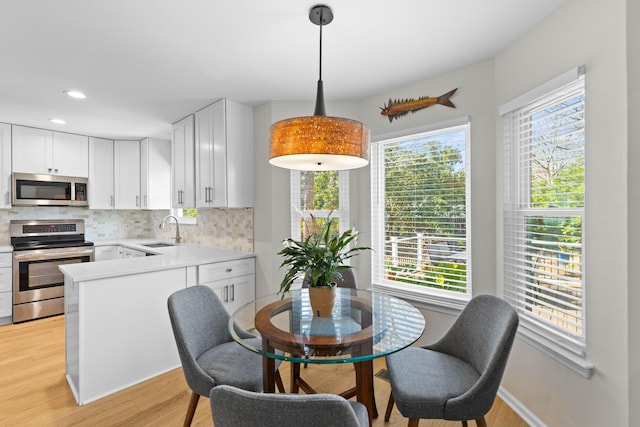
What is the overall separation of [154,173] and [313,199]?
2.85 metres

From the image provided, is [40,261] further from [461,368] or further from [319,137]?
[461,368]

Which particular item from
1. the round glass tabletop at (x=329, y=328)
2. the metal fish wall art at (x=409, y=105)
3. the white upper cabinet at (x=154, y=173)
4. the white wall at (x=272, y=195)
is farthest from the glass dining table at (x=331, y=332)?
the white upper cabinet at (x=154, y=173)

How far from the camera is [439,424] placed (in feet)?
6.19

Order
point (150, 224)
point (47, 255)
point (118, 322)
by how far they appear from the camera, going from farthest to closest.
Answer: point (150, 224) < point (47, 255) < point (118, 322)

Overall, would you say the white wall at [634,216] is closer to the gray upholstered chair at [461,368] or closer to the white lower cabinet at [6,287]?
the gray upholstered chair at [461,368]

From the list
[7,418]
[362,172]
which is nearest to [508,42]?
[362,172]

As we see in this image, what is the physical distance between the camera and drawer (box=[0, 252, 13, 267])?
3564 millimetres

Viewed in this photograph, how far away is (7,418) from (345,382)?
86.2 inches

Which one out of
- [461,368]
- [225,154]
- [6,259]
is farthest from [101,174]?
[461,368]

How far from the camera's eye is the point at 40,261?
3771 mm

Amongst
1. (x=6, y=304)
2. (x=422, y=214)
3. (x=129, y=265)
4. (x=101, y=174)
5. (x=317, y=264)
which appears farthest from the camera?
(x=101, y=174)

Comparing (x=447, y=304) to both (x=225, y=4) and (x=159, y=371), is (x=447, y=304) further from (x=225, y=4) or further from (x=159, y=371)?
(x=225, y=4)

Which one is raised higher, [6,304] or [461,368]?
[461,368]

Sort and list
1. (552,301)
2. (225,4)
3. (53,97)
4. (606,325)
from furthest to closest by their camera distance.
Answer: (53,97), (552,301), (225,4), (606,325)
